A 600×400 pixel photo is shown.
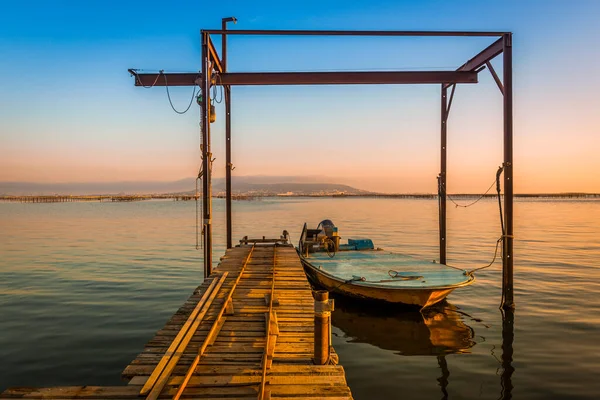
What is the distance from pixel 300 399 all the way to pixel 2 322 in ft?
36.4

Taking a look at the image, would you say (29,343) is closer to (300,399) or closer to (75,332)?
(75,332)

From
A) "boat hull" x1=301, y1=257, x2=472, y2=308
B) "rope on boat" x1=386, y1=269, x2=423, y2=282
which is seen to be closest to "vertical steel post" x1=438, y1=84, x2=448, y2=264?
"rope on boat" x1=386, y1=269, x2=423, y2=282

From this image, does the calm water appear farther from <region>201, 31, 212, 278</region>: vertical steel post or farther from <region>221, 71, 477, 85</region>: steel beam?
<region>221, 71, 477, 85</region>: steel beam

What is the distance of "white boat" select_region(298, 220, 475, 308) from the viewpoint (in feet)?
38.1

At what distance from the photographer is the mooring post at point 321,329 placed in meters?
6.28

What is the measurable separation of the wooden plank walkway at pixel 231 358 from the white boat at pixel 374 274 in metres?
2.72

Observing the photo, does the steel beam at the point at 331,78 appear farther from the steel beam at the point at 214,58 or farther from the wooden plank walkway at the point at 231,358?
the wooden plank walkway at the point at 231,358

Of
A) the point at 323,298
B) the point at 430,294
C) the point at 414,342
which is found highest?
the point at 323,298

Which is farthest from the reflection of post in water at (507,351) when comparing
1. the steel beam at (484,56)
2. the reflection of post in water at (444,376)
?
the steel beam at (484,56)

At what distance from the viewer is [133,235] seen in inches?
1380

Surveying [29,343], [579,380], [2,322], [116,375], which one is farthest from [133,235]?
[579,380]

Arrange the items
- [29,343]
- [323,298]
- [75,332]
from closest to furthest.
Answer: [323,298]
[29,343]
[75,332]

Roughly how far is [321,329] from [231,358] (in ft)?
4.98

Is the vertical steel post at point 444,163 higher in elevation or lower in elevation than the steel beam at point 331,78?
lower
